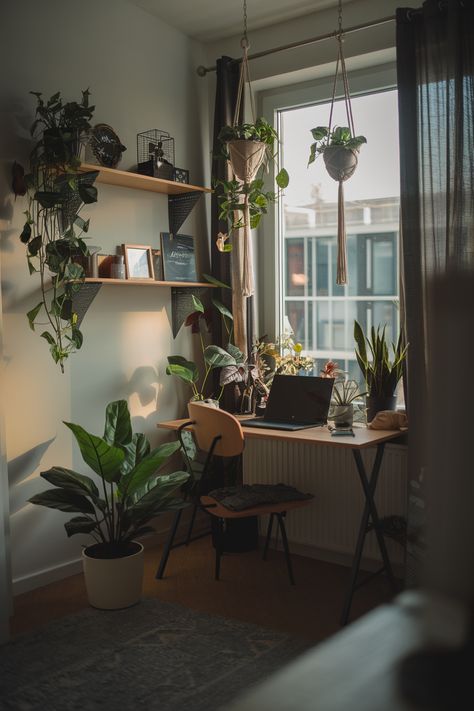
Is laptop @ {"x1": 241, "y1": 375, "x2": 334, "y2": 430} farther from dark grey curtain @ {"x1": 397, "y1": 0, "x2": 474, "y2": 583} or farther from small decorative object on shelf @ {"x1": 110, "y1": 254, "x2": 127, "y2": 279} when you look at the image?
small decorative object on shelf @ {"x1": 110, "y1": 254, "x2": 127, "y2": 279}

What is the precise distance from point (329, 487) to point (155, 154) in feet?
6.32

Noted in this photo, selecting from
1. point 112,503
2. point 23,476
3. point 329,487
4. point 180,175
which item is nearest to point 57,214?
point 180,175

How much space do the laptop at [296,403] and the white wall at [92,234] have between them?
66 centimetres

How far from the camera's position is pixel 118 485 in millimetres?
3191

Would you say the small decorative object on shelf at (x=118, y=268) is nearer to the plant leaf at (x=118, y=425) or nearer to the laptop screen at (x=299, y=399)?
the plant leaf at (x=118, y=425)

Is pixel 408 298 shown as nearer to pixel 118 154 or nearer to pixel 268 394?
pixel 268 394

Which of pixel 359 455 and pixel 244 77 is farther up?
pixel 244 77

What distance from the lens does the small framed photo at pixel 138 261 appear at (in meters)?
3.66

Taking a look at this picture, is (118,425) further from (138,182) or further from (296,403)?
(138,182)

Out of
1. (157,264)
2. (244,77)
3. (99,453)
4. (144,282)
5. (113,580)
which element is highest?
(244,77)

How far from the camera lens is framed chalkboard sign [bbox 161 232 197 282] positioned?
12.8ft

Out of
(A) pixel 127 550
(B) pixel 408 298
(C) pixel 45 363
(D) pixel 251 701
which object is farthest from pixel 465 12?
(D) pixel 251 701

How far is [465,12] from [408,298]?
1.22 m

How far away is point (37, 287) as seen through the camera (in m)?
3.31
